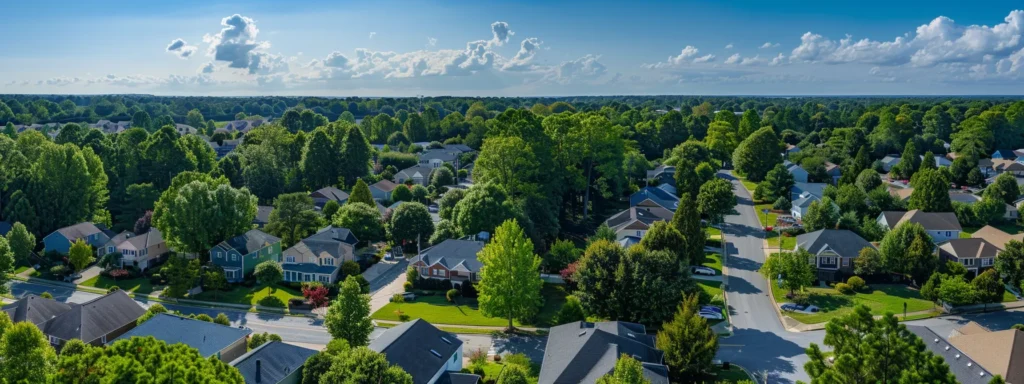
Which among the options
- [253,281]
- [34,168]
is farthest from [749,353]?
[34,168]

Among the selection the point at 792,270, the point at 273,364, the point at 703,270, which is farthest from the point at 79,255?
the point at 792,270

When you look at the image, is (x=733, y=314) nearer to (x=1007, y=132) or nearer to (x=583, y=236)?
(x=583, y=236)

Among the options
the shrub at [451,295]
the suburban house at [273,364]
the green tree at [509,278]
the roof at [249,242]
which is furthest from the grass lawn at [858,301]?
the roof at [249,242]

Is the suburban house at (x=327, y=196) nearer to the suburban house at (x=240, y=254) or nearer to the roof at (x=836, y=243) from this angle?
the suburban house at (x=240, y=254)

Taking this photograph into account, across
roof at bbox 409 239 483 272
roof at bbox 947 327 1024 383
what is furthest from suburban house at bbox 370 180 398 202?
roof at bbox 947 327 1024 383

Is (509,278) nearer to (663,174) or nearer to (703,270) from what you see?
(703,270)

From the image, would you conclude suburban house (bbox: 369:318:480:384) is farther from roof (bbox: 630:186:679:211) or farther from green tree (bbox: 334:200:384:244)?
roof (bbox: 630:186:679:211)
